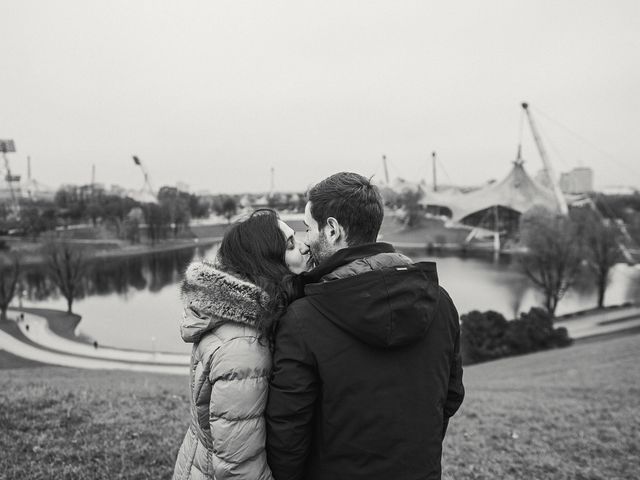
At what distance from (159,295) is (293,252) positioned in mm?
29020

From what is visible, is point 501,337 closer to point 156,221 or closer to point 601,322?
point 601,322

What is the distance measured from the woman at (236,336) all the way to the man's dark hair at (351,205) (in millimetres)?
260

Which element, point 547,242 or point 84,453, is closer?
point 84,453

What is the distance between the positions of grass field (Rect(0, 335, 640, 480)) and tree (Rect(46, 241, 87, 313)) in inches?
921

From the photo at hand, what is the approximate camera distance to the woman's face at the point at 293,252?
2096mm

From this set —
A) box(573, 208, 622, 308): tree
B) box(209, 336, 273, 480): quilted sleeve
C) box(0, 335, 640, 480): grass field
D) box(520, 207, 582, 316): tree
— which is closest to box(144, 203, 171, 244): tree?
box(520, 207, 582, 316): tree

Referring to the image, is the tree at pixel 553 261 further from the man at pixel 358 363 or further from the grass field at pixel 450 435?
the man at pixel 358 363

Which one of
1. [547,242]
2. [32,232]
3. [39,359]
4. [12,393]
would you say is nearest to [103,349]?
[39,359]

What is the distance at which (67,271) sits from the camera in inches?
1096

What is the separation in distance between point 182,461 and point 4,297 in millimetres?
28294

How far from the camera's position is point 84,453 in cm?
401

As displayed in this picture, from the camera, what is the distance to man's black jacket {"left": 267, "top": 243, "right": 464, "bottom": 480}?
5.56ft

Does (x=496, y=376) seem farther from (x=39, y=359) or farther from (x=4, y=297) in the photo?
(x=4, y=297)

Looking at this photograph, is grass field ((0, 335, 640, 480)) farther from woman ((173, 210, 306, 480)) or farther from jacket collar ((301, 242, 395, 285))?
jacket collar ((301, 242, 395, 285))
